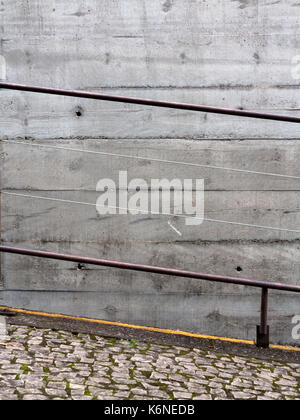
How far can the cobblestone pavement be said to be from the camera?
109 inches

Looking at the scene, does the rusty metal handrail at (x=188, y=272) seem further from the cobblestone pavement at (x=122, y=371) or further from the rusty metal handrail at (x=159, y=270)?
the cobblestone pavement at (x=122, y=371)

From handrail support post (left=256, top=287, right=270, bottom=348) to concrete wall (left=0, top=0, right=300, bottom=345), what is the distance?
0.97 meters

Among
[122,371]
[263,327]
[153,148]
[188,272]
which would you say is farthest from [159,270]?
[153,148]

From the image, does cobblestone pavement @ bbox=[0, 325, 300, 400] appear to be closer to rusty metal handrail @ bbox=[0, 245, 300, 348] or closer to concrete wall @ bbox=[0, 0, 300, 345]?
rusty metal handrail @ bbox=[0, 245, 300, 348]

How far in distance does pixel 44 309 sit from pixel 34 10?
2.52 meters

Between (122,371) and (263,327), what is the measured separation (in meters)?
1.08

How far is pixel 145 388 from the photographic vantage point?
284 centimetres

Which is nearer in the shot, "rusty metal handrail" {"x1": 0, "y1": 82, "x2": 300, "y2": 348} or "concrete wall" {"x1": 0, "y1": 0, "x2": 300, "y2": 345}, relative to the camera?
"rusty metal handrail" {"x1": 0, "y1": 82, "x2": 300, "y2": 348}

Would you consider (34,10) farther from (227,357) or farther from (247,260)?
(227,357)

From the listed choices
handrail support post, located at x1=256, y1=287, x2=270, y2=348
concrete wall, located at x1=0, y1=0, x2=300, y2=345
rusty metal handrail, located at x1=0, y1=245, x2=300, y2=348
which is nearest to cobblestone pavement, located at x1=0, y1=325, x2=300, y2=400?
handrail support post, located at x1=256, y1=287, x2=270, y2=348

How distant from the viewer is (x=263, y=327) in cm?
359

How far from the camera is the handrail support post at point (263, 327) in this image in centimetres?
351

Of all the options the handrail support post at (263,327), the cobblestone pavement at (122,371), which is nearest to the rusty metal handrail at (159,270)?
the handrail support post at (263,327)

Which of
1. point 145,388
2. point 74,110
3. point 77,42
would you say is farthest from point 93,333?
point 77,42
